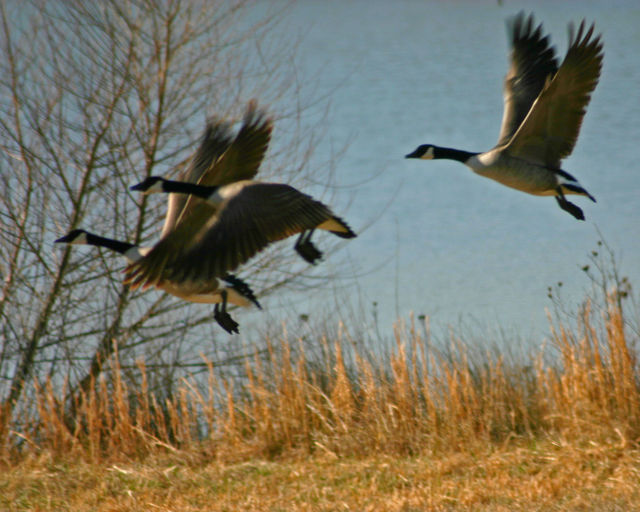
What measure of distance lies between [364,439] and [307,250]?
4066mm

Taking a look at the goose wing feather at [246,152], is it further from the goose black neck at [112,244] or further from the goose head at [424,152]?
the goose head at [424,152]

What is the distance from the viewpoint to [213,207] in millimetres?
3908

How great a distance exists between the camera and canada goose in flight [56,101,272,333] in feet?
12.3

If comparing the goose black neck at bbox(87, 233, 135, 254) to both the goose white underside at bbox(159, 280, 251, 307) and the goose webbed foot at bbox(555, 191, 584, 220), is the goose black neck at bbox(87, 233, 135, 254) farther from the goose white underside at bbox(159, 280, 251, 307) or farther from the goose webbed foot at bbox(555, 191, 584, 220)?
the goose webbed foot at bbox(555, 191, 584, 220)

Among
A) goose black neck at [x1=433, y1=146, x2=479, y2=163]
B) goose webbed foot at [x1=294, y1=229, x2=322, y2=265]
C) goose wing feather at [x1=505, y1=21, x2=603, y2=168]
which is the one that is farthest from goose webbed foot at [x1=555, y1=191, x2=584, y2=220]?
goose webbed foot at [x1=294, y1=229, x2=322, y2=265]

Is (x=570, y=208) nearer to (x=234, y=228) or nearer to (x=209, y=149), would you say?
(x=234, y=228)

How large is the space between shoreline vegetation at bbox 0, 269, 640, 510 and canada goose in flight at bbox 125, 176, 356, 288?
9.29ft

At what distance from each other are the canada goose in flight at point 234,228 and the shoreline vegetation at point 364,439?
9.29 feet

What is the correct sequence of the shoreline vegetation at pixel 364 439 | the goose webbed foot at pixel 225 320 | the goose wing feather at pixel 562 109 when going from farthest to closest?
the shoreline vegetation at pixel 364 439 < the goose wing feather at pixel 562 109 < the goose webbed foot at pixel 225 320

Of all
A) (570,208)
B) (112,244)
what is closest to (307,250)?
(112,244)

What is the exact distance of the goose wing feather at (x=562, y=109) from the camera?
4.20 meters

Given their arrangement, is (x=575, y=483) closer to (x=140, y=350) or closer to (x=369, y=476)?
(x=369, y=476)

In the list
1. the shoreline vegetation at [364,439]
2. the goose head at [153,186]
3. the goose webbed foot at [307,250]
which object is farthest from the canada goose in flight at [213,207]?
the shoreline vegetation at [364,439]

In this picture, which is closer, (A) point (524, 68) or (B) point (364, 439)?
(A) point (524, 68)
